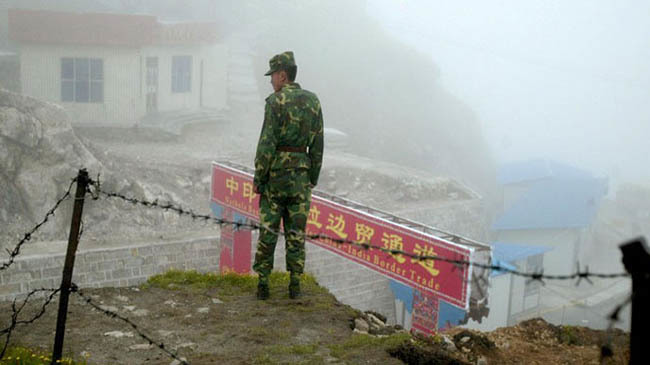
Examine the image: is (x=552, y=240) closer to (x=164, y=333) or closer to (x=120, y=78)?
(x=120, y=78)

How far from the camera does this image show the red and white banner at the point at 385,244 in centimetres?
1041

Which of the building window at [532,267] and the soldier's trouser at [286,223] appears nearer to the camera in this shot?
the soldier's trouser at [286,223]

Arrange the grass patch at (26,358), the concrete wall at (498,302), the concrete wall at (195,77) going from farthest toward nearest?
1. the concrete wall at (195,77)
2. the concrete wall at (498,302)
3. the grass patch at (26,358)

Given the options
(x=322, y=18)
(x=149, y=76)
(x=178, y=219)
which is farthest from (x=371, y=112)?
(x=178, y=219)

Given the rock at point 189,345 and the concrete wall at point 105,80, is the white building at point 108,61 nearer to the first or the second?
the concrete wall at point 105,80

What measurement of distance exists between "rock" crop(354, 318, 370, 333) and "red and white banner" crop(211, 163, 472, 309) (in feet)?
7.32

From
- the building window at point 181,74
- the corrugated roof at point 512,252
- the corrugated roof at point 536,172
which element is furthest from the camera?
the corrugated roof at point 536,172

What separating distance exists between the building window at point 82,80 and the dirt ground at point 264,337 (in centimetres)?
2288

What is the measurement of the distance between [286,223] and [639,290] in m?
4.83

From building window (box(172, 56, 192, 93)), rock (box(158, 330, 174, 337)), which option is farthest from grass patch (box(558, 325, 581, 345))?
building window (box(172, 56, 192, 93))

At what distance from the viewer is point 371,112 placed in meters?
50.5

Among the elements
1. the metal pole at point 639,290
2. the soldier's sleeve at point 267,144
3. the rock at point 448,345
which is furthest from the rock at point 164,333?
the metal pole at point 639,290

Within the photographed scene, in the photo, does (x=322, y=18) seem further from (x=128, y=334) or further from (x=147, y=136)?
(x=128, y=334)

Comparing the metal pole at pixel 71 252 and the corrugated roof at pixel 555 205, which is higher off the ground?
the metal pole at pixel 71 252
